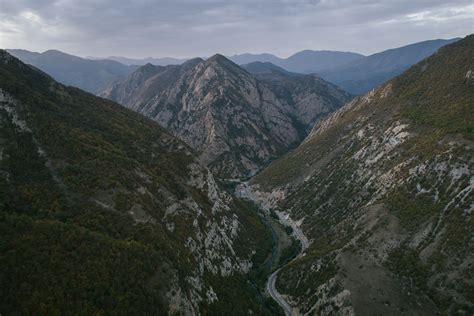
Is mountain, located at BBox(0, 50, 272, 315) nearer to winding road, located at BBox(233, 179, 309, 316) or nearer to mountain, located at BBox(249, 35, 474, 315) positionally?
winding road, located at BBox(233, 179, 309, 316)

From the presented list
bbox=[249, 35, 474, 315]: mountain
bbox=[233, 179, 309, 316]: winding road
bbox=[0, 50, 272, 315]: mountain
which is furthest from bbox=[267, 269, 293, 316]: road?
bbox=[0, 50, 272, 315]: mountain

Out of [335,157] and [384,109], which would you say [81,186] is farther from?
[384,109]

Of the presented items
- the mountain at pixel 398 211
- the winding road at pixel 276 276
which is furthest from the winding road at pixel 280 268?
the mountain at pixel 398 211

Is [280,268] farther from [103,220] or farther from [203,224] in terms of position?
[103,220]

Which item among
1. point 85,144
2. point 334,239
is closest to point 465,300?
point 334,239

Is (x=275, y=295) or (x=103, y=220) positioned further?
(x=275, y=295)

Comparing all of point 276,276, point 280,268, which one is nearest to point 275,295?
point 276,276
